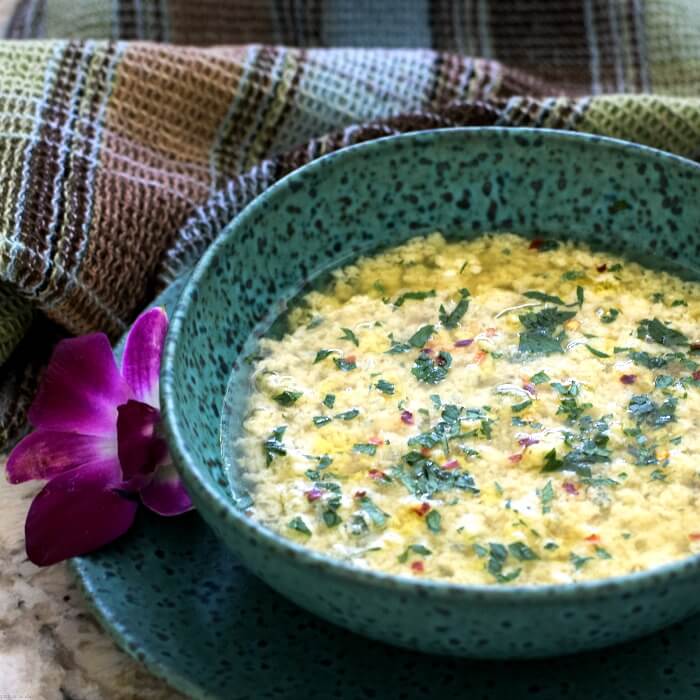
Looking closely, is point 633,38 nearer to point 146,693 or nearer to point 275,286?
point 275,286

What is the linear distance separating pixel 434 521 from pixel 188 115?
0.91m

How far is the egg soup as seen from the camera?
3.68 ft

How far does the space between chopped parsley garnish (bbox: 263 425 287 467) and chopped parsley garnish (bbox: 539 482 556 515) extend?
0.93 ft

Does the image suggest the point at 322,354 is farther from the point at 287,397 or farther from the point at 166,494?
the point at 166,494

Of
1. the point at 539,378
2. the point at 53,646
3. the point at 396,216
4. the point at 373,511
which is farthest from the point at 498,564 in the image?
the point at 396,216

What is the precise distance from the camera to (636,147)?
1519mm

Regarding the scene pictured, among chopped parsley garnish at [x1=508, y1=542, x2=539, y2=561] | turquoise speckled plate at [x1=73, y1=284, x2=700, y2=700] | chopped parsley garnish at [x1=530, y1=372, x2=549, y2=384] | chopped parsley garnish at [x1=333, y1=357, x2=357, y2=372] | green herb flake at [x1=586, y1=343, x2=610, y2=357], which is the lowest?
turquoise speckled plate at [x1=73, y1=284, x2=700, y2=700]

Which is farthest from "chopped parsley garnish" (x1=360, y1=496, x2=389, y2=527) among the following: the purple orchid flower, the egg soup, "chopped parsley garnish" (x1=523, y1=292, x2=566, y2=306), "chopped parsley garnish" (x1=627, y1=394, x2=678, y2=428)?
"chopped parsley garnish" (x1=523, y1=292, x2=566, y2=306)

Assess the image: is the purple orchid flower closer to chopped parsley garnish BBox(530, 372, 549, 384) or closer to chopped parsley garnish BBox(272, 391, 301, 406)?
chopped parsley garnish BBox(272, 391, 301, 406)

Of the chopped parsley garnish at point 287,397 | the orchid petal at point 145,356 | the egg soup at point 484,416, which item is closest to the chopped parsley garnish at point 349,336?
the egg soup at point 484,416

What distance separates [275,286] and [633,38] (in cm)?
96

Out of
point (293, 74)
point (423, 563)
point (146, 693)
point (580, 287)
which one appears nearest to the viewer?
point (423, 563)

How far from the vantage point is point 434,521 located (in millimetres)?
1141

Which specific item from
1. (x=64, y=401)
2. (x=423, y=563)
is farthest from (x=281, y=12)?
(x=423, y=563)
